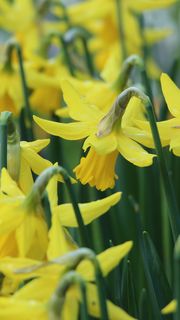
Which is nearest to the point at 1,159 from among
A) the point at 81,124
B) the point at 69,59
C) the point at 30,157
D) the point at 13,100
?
the point at 30,157

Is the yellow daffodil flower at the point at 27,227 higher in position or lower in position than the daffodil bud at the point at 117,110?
lower

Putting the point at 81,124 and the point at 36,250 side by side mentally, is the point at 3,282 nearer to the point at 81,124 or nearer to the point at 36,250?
the point at 36,250

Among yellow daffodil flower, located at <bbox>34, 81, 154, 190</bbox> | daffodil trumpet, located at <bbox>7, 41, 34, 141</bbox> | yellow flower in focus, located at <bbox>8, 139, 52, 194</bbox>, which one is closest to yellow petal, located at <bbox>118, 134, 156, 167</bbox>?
yellow daffodil flower, located at <bbox>34, 81, 154, 190</bbox>

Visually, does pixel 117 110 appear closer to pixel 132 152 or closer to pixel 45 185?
pixel 132 152

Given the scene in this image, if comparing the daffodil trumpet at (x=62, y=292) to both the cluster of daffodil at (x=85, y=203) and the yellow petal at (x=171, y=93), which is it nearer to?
the cluster of daffodil at (x=85, y=203)

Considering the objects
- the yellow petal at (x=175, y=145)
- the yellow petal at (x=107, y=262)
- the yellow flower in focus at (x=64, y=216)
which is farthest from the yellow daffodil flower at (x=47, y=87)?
the yellow petal at (x=107, y=262)

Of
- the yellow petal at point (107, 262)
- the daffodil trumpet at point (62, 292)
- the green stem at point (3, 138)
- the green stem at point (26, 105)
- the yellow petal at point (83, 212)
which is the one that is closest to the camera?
the daffodil trumpet at point (62, 292)

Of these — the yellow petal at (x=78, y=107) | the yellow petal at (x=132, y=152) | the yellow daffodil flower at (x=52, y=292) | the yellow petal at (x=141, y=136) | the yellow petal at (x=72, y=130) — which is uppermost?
the yellow petal at (x=78, y=107)
